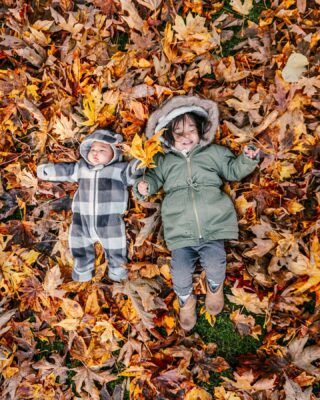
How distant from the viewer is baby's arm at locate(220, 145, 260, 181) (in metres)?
3.04

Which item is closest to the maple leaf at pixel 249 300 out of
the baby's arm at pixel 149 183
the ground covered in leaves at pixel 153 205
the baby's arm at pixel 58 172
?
the ground covered in leaves at pixel 153 205

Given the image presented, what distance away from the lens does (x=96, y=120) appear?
3600 millimetres

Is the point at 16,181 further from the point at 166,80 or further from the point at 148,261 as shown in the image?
the point at 166,80

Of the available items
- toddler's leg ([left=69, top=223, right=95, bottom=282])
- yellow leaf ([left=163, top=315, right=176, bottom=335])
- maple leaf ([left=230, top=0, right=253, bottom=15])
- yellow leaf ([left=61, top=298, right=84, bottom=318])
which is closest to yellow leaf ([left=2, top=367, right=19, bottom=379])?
yellow leaf ([left=61, top=298, right=84, bottom=318])

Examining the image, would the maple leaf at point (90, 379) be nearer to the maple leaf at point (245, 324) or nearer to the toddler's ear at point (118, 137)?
the maple leaf at point (245, 324)

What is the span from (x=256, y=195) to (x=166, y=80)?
1.36 metres

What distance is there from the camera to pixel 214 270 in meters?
3.15

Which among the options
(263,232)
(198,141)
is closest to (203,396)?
(263,232)

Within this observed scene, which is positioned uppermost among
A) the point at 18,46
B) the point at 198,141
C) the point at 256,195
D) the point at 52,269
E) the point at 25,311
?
the point at 18,46

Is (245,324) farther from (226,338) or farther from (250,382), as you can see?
(250,382)

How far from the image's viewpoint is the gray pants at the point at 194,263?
10.3ft

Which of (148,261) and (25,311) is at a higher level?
(148,261)

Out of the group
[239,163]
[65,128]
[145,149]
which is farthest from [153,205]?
[65,128]

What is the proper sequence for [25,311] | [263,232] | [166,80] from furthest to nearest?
1. [25,311]
2. [166,80]
3. [263,232]
